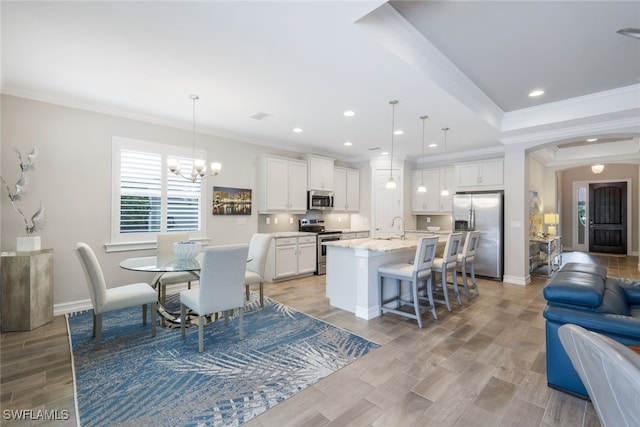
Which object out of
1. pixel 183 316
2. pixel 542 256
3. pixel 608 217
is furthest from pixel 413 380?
pixel 608 217

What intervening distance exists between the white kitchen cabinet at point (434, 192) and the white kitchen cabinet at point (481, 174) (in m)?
0.32

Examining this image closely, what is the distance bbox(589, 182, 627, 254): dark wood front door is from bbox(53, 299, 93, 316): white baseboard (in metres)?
13.1

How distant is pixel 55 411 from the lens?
192cm

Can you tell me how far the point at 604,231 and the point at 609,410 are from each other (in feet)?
37.6

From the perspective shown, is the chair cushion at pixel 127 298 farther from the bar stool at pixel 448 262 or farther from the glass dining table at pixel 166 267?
the bar stool at pixel 448 262

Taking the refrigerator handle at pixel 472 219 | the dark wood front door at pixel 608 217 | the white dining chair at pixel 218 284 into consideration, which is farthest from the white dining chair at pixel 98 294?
the dark wood front door at pixel 608 217

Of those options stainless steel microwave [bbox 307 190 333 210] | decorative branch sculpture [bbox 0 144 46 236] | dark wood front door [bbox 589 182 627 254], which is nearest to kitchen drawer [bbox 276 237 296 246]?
stainless steel microwave [bbox 307 190 333 210]

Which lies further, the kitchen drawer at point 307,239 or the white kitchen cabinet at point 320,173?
the white kitchen cabinet at point 320,173

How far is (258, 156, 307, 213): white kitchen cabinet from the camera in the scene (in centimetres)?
561

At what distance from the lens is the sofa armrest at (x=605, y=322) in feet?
5.84

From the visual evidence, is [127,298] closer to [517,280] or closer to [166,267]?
[166,267]

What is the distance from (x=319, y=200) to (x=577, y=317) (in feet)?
16.0

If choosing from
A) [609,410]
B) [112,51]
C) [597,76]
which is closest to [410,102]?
[597,76]

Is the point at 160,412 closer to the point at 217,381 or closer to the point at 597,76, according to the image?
the point at 217,381
